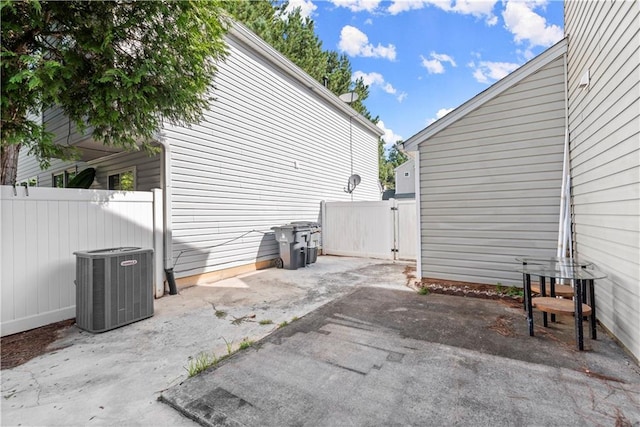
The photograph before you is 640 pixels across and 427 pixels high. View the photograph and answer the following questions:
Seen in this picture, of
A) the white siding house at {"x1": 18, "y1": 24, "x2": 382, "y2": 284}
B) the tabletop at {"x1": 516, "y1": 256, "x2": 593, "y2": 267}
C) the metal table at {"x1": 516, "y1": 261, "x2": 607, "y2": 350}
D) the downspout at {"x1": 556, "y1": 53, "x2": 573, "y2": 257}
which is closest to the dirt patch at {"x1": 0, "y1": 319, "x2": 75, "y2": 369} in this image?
the white siding house at {"x1": 18, "y1": 24, "x2": 382, "y2": 284}

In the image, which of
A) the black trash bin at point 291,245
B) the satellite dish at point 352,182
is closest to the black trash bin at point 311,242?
the black trash bin at point 291,245

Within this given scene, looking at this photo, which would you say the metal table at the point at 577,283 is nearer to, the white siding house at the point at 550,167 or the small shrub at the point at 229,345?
the white siding house at the point at 550,167

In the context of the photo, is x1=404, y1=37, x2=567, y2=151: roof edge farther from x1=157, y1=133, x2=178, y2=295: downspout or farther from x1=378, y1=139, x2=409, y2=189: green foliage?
x1=378, y1=139, x2=409, y2=189: green foliage

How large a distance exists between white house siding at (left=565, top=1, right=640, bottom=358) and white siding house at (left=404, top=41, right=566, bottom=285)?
0.39m

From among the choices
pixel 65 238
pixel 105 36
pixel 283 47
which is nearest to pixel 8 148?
pixel 65 238

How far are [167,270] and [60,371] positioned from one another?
7.97 feet

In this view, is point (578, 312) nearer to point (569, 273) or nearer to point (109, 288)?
point (569, 273)

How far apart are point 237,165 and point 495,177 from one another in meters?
5.08

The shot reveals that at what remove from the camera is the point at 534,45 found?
6012 mm

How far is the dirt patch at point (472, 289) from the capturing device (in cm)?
440

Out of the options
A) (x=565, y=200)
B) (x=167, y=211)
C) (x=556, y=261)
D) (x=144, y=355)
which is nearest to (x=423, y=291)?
(x=556, y=261)

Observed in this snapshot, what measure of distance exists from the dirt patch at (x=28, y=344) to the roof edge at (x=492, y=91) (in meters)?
5.81

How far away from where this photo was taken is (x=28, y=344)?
307 cm

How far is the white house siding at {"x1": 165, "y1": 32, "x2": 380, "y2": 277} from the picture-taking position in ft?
18.0
